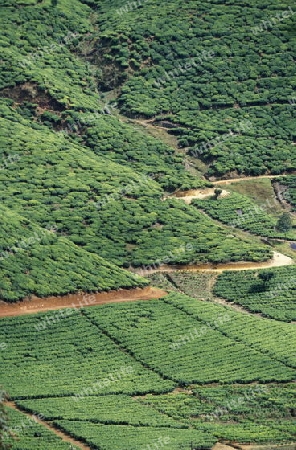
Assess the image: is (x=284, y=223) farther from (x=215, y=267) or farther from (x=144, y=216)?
(x=144, y=216)

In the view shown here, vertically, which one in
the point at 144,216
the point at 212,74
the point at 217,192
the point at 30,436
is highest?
the point at 212,74

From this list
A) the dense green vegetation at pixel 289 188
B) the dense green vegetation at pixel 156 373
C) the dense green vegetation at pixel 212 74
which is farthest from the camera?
the dense green vegetation at pixel 212 74

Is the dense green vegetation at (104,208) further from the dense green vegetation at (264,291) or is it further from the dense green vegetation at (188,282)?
the dense green vegetation at (264,291)

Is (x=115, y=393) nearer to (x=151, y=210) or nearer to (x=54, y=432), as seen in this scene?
(x=54, y=432)

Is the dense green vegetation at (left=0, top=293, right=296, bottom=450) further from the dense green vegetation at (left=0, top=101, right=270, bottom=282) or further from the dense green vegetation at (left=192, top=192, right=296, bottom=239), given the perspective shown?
the dense green vegetation at (left=192, top=192, right=296, bottom=239)

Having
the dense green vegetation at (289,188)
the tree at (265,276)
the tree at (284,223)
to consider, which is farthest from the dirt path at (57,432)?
the dense green vegetation at (289,188)

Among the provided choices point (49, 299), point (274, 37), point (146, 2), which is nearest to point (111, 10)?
point (146, 2)

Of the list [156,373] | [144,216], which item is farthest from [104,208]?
A: [156,373]
